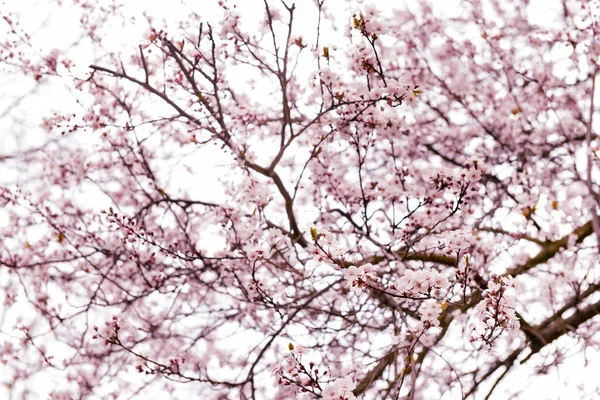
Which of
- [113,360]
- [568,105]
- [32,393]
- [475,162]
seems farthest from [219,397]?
[568,105]

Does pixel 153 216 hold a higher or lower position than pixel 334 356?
higher

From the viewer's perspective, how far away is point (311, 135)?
4.16 metres

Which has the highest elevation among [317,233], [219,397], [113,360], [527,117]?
[527,117]

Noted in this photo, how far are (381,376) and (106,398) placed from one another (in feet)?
7.96

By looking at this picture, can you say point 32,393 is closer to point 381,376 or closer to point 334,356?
point 334,356

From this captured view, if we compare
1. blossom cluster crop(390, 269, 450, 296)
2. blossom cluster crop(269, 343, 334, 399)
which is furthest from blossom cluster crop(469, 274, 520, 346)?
blossom cluster crop(269, 343, 334, 399)

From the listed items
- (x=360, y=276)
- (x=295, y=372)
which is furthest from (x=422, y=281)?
(x=295, y=372)

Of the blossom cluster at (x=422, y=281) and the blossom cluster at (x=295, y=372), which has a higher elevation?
the blossom cluster at (x=422, y=281)

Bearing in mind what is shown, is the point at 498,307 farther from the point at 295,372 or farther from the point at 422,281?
the point at 295,372

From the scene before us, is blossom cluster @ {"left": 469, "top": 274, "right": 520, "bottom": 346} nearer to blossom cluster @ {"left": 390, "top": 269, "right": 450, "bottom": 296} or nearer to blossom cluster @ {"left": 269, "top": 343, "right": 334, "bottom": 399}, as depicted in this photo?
blossom cluster @ {"left": 390, "top": 269, "right": 450, "bottom": 296}

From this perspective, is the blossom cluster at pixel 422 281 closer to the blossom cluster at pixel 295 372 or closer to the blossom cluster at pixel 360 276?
the blossom cluster at pixel 360 276

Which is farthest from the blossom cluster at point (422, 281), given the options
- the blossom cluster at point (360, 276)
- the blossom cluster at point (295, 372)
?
the blossom cluster at point (295, 372)

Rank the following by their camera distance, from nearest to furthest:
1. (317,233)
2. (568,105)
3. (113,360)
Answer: (317,233)
(113,360)
(568,105)

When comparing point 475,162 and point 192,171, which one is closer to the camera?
point 475,162
